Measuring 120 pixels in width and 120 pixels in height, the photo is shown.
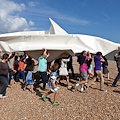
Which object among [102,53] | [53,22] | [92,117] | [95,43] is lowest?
[92,117]

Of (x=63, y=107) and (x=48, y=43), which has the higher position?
(x=48, y=43)

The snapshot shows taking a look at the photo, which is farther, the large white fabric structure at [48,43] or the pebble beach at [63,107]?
the large white fabric structure at [48,43]

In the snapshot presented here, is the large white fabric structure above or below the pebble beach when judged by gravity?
above

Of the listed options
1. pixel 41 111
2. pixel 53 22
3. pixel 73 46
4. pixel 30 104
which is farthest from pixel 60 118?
pixel 53 22

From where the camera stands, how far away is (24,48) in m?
4.80

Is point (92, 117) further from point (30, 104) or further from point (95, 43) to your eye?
point (95, 43)

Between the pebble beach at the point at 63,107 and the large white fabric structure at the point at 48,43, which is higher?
the large white fabric structure at the point at 48,43

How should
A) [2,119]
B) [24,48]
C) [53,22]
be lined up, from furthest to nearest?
[53,22], [24,48], [2,119]

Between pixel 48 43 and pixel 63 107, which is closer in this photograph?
pixel 63 107

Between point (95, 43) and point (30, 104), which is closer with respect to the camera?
point (30, 104)

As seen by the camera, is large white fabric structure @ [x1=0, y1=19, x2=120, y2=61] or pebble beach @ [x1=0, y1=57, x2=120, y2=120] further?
large white fabric structure @ [x1=0, y1=19, x2=120, y2=61]

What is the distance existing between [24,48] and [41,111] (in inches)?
95.2

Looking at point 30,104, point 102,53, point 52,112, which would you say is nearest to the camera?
point 52,112

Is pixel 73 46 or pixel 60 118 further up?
pixel 73 46
